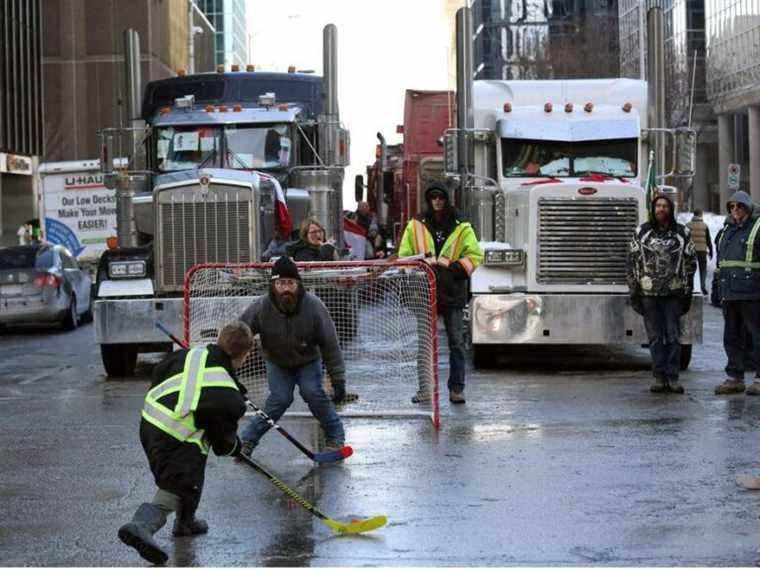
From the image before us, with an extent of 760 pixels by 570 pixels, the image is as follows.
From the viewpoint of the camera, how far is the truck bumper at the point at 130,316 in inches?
701

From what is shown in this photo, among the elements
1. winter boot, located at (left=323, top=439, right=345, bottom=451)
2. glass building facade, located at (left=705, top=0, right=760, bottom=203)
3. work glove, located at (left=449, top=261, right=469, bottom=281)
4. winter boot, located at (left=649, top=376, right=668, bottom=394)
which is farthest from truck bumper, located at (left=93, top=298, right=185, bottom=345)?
glass building facade, located at (left=705, top=0, right=760, bottom=203)

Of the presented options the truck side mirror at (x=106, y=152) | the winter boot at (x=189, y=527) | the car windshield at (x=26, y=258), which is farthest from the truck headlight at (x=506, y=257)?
the car windshield at (x=26, y=258)

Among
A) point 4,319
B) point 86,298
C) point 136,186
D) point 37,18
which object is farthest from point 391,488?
point 37,18

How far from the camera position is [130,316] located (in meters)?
17.8

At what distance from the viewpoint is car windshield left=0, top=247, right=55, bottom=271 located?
2792 cm

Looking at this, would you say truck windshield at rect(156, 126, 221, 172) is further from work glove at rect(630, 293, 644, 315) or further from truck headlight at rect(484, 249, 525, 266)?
work glove at rect(630, 293, 644, 315)

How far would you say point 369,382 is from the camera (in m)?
15.4

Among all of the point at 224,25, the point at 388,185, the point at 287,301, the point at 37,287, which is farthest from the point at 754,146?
the point at 224,25

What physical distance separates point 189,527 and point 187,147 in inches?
473

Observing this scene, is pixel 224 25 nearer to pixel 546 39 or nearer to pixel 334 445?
pixel 546 39

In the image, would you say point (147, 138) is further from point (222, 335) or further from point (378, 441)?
point (222, 335)

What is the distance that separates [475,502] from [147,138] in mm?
11763

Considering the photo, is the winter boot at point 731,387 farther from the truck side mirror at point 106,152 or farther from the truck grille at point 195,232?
the truck side mirror at point 106,152

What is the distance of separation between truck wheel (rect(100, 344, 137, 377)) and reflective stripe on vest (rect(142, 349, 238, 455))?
1003 centimetres
